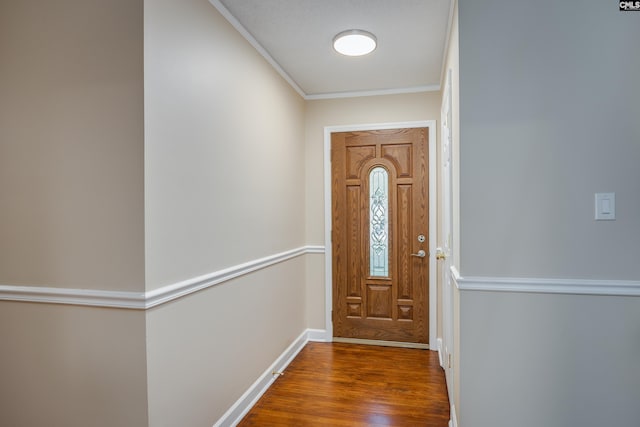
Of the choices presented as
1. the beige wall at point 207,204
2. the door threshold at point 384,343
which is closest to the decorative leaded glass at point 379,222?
the door threshold at point 384,343

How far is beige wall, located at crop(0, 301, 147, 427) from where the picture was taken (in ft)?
5.03

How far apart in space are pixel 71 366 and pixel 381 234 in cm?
266

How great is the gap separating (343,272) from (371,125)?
58.7 inches

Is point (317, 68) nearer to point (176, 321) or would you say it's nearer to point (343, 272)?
point (343, 272)

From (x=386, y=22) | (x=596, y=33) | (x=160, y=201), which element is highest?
(x=386, y=22)

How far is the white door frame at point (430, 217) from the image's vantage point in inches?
135

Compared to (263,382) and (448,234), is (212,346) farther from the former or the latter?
(448,234)

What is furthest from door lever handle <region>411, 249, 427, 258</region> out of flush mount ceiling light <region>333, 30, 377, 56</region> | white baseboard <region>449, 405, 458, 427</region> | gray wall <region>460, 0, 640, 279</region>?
→ flush mount ceiling light <region>333, 30, 377, 56</region>

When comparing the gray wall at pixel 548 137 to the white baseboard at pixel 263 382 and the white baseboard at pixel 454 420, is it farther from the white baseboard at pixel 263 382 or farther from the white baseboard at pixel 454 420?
the white baseboard at pixel 263 382

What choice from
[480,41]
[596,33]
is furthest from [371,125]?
[596,33]

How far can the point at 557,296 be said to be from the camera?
5.52ft

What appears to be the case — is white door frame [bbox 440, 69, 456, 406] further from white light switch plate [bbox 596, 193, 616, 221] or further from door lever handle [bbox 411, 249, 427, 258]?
white light switch plate [bbox 596, 193, 616, 221]

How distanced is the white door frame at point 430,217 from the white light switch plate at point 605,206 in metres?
1.79

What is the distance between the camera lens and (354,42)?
2492 millimetres
